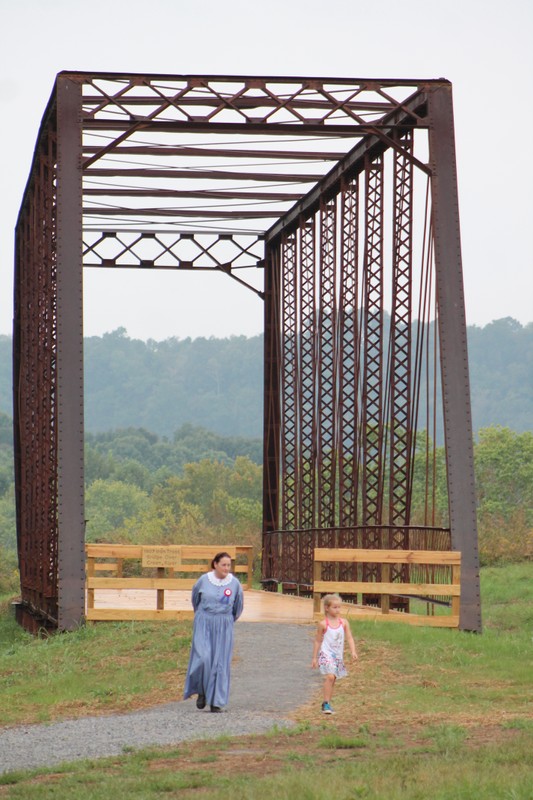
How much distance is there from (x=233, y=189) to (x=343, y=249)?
4.03m

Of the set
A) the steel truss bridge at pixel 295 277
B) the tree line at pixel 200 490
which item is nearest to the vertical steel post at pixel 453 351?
the steel truss bridge at pixel 295 277

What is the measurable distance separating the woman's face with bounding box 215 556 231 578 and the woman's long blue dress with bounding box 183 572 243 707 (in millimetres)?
92

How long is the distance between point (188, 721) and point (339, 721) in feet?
4.27

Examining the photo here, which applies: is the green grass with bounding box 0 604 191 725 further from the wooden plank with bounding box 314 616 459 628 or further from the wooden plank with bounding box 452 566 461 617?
the wooden plank with bounding box 452 566 461 617

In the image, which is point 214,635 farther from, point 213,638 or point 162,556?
point 162,556

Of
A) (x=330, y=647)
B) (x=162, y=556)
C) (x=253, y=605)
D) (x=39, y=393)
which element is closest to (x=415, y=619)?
(x=162, y=556)

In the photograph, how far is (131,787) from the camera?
360 inches

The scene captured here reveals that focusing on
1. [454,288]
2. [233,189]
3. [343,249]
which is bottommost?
[454,288]

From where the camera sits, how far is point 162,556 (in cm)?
1988

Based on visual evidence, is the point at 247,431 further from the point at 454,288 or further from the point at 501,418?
the point at 454,288

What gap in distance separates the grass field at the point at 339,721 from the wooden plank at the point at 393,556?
121 centimetres

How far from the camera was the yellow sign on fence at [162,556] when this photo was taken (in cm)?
1980

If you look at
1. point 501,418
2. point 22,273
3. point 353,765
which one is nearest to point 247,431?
point 501,418

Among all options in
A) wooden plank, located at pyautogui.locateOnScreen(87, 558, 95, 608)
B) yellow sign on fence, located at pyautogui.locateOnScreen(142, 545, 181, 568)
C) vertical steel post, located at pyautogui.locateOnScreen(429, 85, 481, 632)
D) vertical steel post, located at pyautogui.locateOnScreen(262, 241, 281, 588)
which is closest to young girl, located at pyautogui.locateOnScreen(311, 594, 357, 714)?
vertical steel post, located at pyautogui.locateOnScreen(429, 85, 481, 632)
